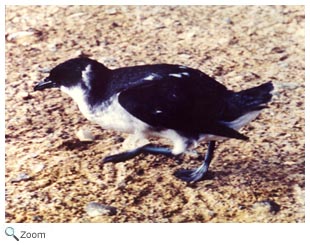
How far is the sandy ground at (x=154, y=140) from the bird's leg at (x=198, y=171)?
1 cm

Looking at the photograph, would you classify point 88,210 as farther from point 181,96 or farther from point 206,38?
point 206,38

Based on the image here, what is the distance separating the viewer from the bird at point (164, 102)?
1233 millimetres

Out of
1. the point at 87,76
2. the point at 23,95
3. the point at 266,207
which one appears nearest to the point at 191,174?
the point at 266,207

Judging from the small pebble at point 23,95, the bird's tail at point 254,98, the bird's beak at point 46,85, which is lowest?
Answer: the small pebble at point 23,95

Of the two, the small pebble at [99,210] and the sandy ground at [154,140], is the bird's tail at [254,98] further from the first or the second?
the small pebble at [99,210]

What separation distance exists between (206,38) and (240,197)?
0.43 metres

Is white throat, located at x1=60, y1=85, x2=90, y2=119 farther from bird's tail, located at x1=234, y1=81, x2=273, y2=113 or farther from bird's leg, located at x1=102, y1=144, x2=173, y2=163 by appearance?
bird's tail, located at x1=234, y1=81, x2=273, y2=113

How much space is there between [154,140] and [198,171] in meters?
0.10

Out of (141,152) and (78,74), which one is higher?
(78,74)

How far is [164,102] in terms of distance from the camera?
1.24m

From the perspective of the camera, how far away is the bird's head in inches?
50.2

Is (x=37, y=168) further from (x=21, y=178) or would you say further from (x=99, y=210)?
(x=99, y=210)

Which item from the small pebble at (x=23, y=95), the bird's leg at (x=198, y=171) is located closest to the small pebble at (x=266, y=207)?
the bird's leg at (x=198, y=171)
